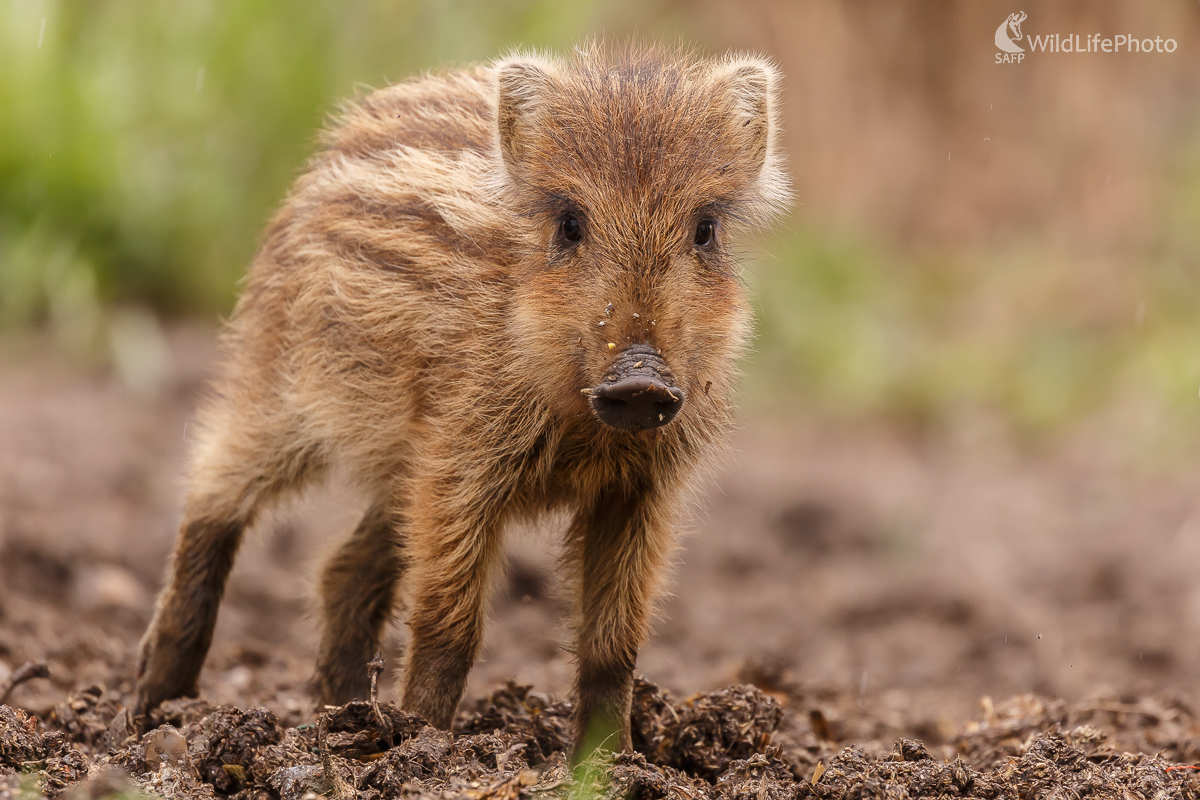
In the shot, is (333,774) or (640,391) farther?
(640,391)

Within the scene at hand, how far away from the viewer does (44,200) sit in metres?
9.06

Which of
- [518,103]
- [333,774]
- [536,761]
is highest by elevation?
[518,103]

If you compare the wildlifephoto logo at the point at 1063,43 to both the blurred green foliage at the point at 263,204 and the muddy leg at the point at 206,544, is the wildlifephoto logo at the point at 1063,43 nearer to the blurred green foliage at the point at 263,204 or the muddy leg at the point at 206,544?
the blurred green foliage at the point at 263,204

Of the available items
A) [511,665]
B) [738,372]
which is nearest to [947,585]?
[511,665]

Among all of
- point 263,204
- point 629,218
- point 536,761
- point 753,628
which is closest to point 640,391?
point 629,218

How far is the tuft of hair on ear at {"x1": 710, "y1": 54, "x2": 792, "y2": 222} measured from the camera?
4195 millimetres

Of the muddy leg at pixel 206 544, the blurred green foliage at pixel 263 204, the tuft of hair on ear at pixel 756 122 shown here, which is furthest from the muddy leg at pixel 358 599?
the blurred green foliage at pixel 263 204

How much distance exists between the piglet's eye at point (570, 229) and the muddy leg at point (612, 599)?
0.90 m

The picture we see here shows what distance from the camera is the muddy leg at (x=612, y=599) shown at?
420 centimetres

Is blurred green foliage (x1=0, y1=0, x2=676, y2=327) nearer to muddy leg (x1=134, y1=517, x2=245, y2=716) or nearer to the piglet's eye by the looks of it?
muddy leg (x1=134, y1=517, x2=245, y2=716)

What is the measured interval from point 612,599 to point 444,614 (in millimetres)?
549

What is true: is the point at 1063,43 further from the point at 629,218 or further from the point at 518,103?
the point at 629,218

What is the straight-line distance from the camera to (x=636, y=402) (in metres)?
3.51

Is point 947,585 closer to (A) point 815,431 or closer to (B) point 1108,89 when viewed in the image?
(A) point 815,431
